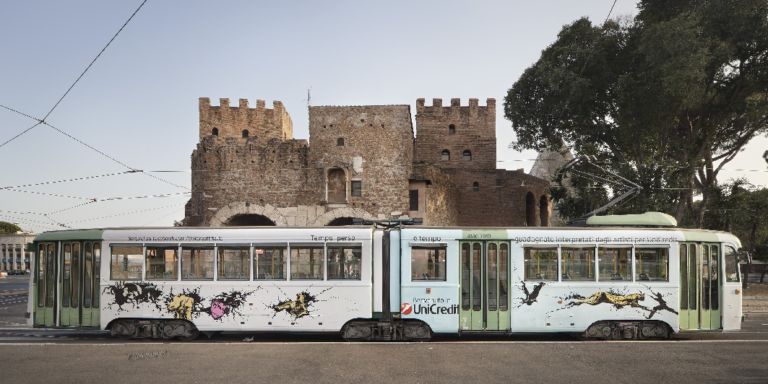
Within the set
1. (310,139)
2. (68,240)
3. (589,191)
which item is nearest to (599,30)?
(589,191)

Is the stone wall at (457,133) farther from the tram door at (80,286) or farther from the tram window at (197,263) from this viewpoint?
the tram door at (80,286)

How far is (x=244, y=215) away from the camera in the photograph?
31625 mm

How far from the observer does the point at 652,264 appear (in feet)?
42.1

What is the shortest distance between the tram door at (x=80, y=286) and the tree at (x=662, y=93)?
766 inches

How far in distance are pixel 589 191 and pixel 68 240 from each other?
23.2 metres

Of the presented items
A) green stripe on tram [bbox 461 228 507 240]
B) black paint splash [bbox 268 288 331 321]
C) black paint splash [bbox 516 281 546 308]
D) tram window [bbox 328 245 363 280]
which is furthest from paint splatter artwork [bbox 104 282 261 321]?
black paint splash [bbox 516 281 546 308]

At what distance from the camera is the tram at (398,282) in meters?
12.5

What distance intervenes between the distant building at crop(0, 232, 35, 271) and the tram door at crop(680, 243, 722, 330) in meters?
103

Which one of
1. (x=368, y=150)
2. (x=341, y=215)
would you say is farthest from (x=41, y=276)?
(x=368, y=150)

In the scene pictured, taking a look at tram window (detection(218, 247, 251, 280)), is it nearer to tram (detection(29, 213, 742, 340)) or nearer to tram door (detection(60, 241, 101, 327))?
tram (detection(29, 213, 742, 340))

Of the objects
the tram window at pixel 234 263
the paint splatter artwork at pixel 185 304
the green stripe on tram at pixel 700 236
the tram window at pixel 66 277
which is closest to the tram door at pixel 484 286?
the green stripe on tram at pixel 700 236

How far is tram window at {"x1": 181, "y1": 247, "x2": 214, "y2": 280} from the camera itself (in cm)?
1288

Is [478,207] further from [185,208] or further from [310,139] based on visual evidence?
[185,208]

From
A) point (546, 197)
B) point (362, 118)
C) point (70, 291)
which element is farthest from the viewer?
point (546, 197)
